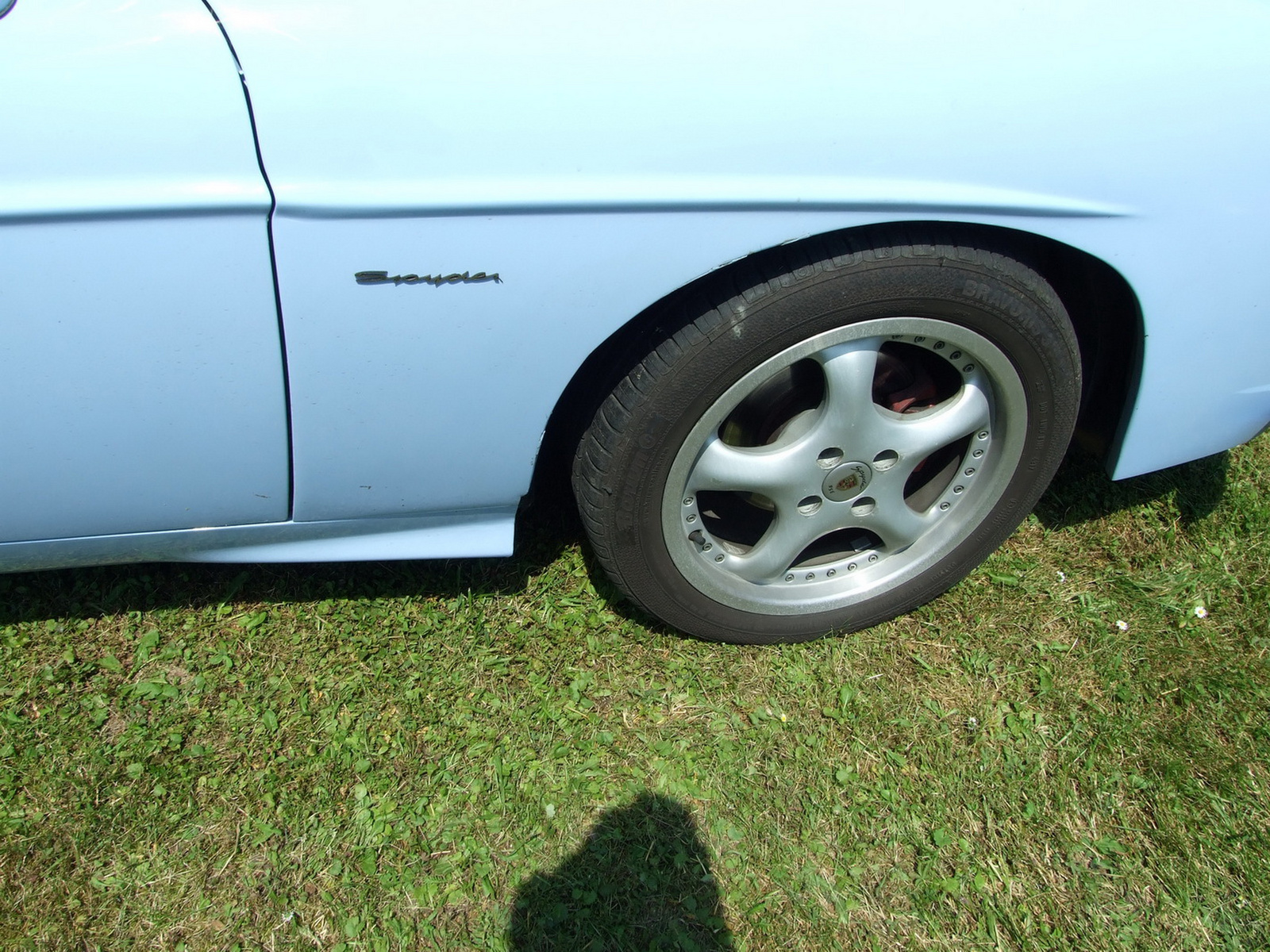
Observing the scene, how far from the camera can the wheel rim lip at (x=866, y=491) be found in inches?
67.5

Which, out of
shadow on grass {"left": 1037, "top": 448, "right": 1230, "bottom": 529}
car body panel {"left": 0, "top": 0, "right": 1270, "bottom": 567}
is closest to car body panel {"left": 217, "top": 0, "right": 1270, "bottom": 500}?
car body panel {"left": 0, "top": 0, "right": 1270, "bottom": 567}

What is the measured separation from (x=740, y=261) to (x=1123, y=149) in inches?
25.2

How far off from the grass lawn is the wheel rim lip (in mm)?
160

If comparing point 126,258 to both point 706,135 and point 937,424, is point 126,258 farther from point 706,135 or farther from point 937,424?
point 937,424

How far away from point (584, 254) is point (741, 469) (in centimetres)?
60

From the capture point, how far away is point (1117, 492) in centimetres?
→ 261

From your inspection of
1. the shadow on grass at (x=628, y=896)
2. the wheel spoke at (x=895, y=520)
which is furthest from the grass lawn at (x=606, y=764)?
the wheel spoke at (x=895, y=520)

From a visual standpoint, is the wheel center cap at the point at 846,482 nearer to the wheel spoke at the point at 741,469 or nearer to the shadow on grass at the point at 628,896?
the wheel spoke at the point at 741,469

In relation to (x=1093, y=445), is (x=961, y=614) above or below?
below

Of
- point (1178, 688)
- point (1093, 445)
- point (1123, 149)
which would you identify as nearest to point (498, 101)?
point (1123, 149)

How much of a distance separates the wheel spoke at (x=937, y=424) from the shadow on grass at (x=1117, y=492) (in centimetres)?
77

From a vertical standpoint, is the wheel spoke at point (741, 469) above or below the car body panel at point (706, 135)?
below

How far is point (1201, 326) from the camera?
1801 millimetres

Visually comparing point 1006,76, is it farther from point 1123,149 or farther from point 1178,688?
point 1178,688
